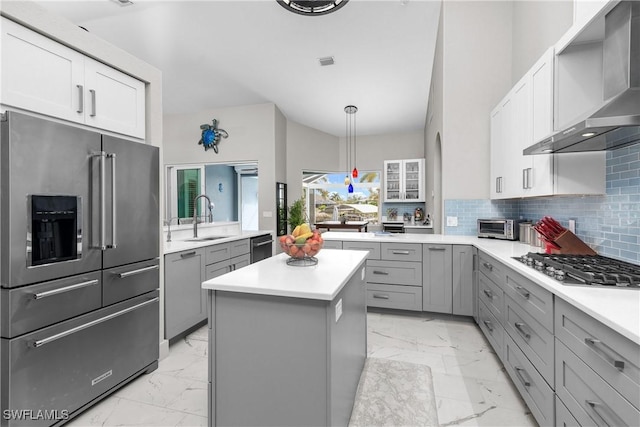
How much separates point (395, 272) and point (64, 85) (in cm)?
318

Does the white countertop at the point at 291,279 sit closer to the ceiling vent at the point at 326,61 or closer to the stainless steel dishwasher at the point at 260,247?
the stainless steel dishwasher at the point at 260,247

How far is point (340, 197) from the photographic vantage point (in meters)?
8.06

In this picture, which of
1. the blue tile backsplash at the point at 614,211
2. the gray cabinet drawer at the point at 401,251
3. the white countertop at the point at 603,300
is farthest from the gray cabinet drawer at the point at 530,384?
the gray cabinet drawer at the point at 401,251

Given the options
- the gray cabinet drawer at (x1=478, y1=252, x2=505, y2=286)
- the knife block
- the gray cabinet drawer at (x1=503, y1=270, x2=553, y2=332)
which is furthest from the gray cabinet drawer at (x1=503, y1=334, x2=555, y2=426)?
the knife block

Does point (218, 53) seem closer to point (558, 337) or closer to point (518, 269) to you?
point (518, 269)

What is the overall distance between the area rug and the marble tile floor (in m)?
0.07

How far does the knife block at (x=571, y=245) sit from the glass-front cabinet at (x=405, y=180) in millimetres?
4654

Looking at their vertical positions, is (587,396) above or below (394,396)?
above

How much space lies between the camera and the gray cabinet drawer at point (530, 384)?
145 centimetres

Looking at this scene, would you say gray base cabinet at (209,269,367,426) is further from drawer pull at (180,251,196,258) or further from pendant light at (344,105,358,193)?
pendant light at (344,105,358,193)

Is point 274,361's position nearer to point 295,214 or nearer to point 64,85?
point 64,85

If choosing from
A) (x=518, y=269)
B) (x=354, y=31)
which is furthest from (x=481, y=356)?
(x=354, y=31)

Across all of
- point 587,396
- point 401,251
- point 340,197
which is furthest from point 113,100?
point 340,197

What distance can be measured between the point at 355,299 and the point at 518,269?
1002mm
